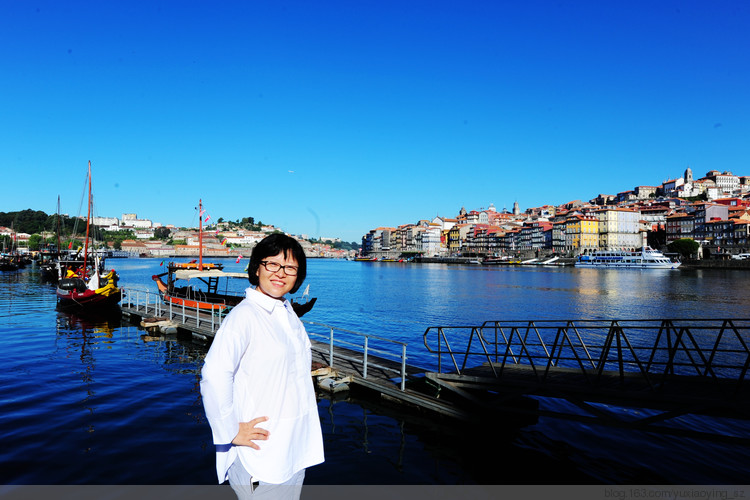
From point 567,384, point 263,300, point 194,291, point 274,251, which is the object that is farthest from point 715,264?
point 263,300

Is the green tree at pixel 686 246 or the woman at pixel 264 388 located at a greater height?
the green tree at pixel 686 246

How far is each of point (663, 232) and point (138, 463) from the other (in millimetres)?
187592

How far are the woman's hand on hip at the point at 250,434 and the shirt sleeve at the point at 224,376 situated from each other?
5cm

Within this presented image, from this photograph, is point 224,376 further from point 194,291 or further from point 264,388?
point 194,291

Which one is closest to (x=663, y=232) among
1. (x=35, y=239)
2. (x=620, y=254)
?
(x=620, y=254)

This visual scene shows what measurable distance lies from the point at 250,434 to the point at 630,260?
6001 inches

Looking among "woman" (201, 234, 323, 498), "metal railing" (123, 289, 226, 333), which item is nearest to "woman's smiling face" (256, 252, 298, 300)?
"woman" (201, 234, 323, 498)

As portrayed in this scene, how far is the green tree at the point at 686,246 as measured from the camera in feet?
445

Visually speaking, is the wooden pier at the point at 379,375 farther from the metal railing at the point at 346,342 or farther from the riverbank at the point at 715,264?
the riverbank at the point at 715,264

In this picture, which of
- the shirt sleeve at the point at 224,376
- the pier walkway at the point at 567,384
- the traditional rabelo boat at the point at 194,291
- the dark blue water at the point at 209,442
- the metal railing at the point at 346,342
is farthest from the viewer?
the traditional rabelo boat at the point at 194,291

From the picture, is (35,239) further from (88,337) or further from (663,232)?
(663,232)

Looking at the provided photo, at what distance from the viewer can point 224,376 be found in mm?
2615

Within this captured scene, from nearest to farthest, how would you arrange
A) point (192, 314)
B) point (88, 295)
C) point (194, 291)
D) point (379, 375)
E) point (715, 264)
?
point (379, 375) < point (192, 314) < point (194, 291) < point (88, 295) < point (715, 264)

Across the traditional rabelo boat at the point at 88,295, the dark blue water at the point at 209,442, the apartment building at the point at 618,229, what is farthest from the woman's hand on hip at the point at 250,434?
the apartment building at the point at 618,229
